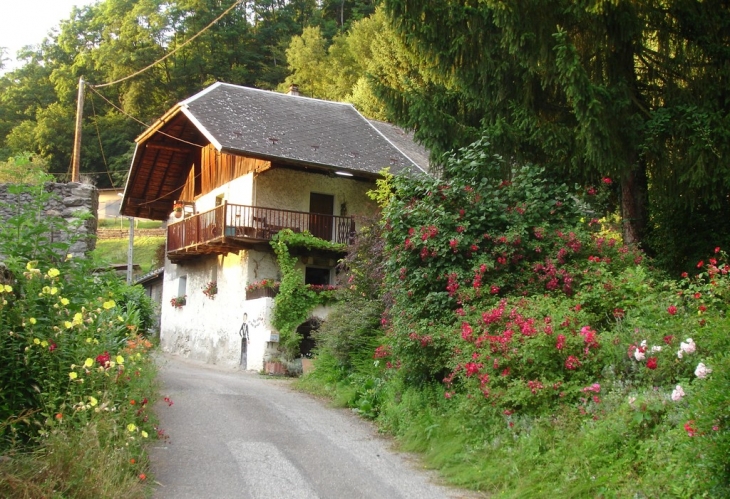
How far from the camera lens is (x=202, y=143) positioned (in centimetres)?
2625

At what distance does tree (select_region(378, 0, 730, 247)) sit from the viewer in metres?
11.1

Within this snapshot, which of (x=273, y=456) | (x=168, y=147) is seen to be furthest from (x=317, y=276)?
(x=273, y=456)

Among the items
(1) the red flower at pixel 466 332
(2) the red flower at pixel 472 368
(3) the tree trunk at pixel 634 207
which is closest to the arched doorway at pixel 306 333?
(3) the tree trunk at pixel 634 207

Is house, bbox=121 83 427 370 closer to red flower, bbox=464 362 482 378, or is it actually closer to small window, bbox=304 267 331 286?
small window, bbox=304 267 331 286

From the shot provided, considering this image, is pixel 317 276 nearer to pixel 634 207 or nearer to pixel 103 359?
pixel 634 207

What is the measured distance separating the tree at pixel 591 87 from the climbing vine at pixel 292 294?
8699 millimetres

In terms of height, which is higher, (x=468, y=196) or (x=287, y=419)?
(x=468, y=196)

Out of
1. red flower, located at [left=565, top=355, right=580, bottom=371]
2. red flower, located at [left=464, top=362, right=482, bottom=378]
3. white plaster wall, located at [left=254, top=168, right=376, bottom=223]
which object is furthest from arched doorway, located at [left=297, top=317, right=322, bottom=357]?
red flower, located at [left=565, top=355, right=580, bottom=371]

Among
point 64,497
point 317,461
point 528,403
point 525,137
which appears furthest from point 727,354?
point 525,137

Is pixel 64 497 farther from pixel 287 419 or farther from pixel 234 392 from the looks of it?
pixel 234 392

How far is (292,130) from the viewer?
23531 millimetres

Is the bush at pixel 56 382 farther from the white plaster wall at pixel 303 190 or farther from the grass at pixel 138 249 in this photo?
the grass at pixel 138 249

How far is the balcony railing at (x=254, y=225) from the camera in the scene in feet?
71.5

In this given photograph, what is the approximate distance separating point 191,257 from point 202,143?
3939 millimetres
